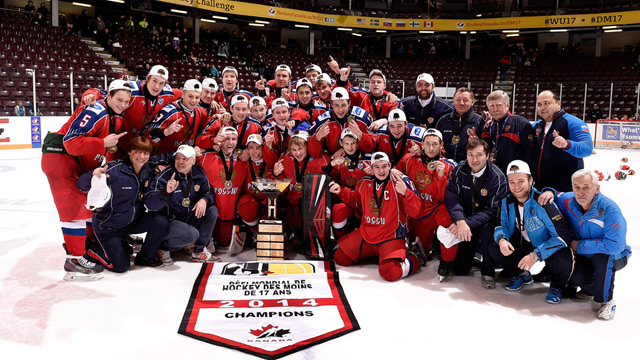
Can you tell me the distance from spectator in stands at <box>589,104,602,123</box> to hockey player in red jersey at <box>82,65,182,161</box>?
1825cm

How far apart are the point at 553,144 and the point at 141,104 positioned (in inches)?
159

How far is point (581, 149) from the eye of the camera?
14.7 ft

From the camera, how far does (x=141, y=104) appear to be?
192 inches

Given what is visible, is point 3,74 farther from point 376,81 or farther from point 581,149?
point 581,149

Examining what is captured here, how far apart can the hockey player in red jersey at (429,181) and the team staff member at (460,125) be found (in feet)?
1.88

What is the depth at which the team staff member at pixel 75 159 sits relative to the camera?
404 centimetres

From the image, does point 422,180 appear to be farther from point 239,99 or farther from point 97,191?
point 97,191

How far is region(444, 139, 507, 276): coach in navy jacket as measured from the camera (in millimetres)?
4191

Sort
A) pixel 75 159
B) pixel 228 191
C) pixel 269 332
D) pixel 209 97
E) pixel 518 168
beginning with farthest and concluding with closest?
pixel 209 97, pixel 228 191, pixel 75 159, pixel 518 168, pixel 269 332

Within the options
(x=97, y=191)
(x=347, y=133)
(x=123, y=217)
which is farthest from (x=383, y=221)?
(x=97, y=191)

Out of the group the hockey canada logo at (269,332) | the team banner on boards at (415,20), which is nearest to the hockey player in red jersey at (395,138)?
the hockey canada logo at (269,332)

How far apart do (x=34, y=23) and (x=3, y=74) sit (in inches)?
247

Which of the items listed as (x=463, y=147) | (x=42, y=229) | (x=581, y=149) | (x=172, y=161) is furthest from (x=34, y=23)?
(x=581, y=149)

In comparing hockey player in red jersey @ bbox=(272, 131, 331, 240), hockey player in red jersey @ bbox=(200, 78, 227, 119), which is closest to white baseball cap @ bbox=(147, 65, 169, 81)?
hockey player in red jersey @ bbox=(200, 78, 227, 119)
